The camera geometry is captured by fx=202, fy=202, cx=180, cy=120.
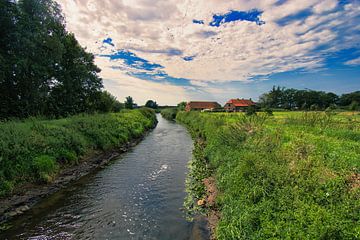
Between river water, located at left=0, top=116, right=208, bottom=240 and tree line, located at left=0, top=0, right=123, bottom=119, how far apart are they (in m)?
11.9

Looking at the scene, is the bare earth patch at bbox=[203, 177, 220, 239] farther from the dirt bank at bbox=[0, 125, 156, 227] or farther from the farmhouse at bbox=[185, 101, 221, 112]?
the farmhouse at bbox=[185, 101, 221, 112]

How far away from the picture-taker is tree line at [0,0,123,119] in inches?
602

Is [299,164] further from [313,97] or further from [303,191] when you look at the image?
[313,97]

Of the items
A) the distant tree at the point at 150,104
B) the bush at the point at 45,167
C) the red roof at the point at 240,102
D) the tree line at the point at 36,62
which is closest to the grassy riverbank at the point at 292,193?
the bush at the point at 45,167

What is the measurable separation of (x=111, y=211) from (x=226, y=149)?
21.7ft

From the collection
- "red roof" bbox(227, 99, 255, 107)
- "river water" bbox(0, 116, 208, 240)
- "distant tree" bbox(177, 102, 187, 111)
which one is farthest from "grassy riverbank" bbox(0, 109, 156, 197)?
"distant tree" bbox(177, 102, 187, 111)

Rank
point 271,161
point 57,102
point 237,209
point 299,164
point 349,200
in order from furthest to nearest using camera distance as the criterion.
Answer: point 57,102 → point 271,161 → point 299,164 → point 237,209 → point 349,200

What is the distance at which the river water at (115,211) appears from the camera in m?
6.50

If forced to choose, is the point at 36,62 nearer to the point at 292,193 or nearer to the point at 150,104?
the point at 292,193

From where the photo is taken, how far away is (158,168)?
13406 millimetres

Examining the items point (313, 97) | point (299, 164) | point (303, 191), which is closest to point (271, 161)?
point (299, 164)

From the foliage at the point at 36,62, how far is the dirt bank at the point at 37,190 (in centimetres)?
965

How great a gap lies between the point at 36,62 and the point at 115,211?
54.1ft

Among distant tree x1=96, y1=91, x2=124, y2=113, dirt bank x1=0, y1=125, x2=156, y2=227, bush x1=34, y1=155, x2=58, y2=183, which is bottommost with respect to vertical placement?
dirt bank x1=0, y1=125, x2=156, y2=227
